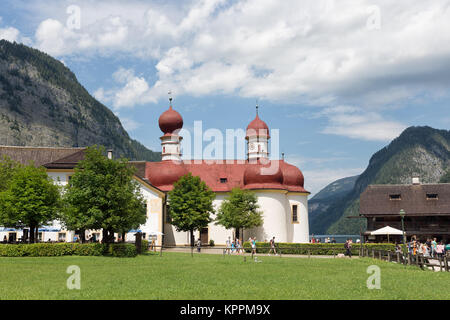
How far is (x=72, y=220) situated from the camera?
36.7 meters

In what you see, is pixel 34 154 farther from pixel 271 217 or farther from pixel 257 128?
pixel 271 217

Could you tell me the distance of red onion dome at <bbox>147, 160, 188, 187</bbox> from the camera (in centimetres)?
6228

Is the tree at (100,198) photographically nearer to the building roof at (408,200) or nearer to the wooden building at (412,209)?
the wooden building at (412,209)

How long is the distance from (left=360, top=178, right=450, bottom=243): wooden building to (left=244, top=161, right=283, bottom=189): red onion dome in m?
11.2

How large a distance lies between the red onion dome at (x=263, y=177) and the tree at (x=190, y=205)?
6.91 metres

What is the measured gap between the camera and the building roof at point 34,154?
6521cm

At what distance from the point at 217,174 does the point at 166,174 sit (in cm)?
731

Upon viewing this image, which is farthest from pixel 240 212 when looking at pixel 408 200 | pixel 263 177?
pixel 408 200

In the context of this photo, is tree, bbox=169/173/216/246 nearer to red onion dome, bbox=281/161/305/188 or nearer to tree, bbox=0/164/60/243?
red onion dome, bbox=281/161/305/188

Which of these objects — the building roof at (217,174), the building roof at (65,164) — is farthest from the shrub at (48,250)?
the building roof at (217,174)

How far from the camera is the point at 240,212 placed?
54656 millimetres

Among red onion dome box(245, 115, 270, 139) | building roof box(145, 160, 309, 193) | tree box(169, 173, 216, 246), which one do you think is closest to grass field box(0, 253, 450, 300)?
tree box(169, 173, 216, 246)
